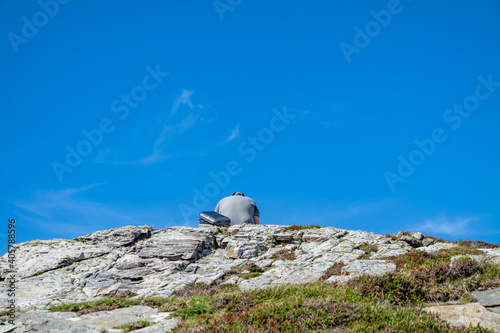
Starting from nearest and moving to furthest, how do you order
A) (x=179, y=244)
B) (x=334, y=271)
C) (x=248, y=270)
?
(x=334, y=271), (x=248, y=270), (x=179, y=244)

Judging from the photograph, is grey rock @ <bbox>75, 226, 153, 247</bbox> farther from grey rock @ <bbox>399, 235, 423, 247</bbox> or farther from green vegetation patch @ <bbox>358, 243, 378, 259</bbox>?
grey rock @ <bbox>399, 235, 423, 247</bbox>

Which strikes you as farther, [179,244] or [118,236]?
[118,236]

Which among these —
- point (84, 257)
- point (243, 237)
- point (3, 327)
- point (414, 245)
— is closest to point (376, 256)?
point (414, 245)

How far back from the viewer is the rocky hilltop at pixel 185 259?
21188 millimetres

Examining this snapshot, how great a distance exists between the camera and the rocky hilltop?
21.2 m

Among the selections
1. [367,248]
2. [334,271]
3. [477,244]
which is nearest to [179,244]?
[367,248]

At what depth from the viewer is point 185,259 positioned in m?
27.6

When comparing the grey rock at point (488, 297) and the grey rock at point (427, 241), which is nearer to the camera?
the grey rock at point (488, 297)

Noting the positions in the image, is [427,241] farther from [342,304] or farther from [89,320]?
[89,320]

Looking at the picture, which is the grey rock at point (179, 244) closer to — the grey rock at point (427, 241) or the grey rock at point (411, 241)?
the grey rock at point (411, 241)

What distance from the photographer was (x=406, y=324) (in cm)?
862

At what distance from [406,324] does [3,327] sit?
10058 millimetres

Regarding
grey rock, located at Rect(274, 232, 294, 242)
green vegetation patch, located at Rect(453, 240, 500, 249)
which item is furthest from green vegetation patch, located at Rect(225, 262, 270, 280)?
green vegetation patch, located at Rect(453, 240, 500, 249)

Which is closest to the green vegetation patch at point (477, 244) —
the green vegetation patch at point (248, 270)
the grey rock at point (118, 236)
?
the green vegetation patch at point (248, 270)
